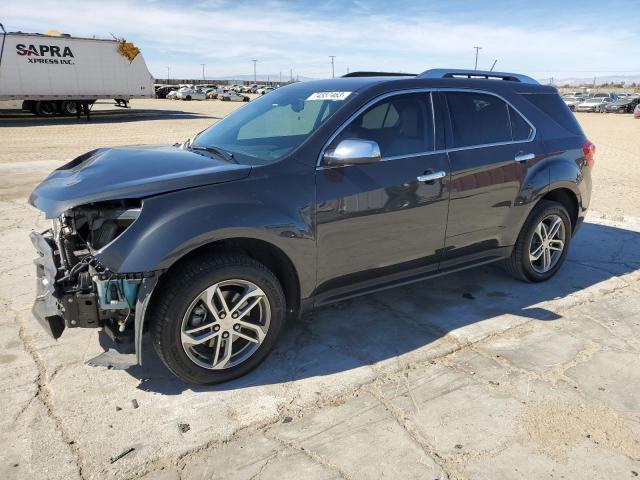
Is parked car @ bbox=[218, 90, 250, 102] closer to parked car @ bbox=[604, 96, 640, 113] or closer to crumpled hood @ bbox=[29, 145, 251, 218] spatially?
parked car @ bbox=[604, 96, 640, 113]

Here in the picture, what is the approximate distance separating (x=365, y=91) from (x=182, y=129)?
1960 centimetres

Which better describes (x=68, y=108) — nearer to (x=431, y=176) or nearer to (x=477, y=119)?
(x=477, y=119)

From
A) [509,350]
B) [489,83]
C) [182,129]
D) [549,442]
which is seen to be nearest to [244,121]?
[489,83]

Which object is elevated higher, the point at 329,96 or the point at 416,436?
the point at 329,96

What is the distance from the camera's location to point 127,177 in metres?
2.94

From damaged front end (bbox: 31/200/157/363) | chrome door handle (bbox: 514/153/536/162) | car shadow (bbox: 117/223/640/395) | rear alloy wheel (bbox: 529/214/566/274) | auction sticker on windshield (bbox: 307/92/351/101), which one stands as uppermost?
auction sticker on windshield (bbox: 307/92/351/101)

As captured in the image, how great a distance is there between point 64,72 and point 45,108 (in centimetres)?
262

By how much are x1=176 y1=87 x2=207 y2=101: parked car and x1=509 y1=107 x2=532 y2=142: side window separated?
55.8 metres

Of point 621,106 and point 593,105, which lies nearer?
point 621,106

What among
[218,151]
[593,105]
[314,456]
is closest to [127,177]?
[218,151]

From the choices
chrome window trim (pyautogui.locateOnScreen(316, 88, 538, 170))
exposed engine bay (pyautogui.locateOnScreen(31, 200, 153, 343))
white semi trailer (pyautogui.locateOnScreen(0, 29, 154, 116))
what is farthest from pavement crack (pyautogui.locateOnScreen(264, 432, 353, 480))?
white semi trailer (pyautogui.locateOnScreen(0, 29, 154, 116))

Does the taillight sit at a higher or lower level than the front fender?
higher

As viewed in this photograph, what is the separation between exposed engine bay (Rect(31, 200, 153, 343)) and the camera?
9.16ft

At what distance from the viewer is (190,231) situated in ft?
9.18
